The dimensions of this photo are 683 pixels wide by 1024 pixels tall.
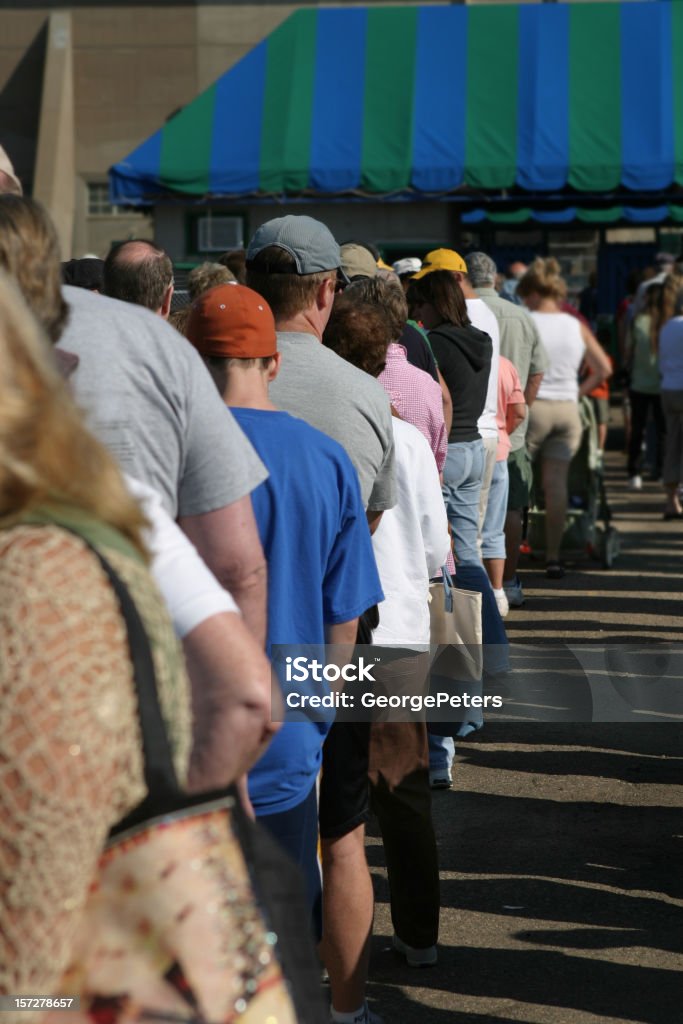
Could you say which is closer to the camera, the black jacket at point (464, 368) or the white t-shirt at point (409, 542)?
the white t-shirt at point (409, 542)

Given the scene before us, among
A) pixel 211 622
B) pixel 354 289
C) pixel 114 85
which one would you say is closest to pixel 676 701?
pixel 354 289

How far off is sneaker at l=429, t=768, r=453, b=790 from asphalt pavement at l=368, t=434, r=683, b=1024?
0.21 feet

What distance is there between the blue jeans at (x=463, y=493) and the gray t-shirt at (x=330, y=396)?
358 cm

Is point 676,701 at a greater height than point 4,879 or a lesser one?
lesser

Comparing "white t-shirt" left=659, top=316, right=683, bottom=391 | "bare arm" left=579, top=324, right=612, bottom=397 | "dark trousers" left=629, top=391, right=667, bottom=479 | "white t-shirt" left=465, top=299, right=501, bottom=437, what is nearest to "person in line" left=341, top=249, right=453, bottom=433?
"white t-shirt" left=465, top=299, right=501, bottom=437

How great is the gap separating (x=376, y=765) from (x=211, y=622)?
8.42 feet

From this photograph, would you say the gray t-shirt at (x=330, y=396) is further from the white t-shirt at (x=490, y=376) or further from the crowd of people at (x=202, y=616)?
the white t-shirt at (x=490, y=376)

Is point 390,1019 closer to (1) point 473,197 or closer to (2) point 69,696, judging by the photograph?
(2) point 69,696

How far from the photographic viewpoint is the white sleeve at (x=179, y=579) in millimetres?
2010

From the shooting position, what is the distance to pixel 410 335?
6.52m

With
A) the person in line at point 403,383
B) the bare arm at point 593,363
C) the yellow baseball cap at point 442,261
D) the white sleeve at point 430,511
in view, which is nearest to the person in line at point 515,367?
the bare arm at point 593,363

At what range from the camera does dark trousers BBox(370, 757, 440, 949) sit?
4.49 metres

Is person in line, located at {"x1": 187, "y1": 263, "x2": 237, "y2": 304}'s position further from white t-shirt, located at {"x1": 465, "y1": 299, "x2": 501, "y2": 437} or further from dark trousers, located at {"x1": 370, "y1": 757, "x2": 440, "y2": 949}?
dark trousers, located at {"x1": 370, "y1": 757, "x2": 440, "y2": 949}

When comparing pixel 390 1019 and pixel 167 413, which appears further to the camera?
pixel 390 1019
